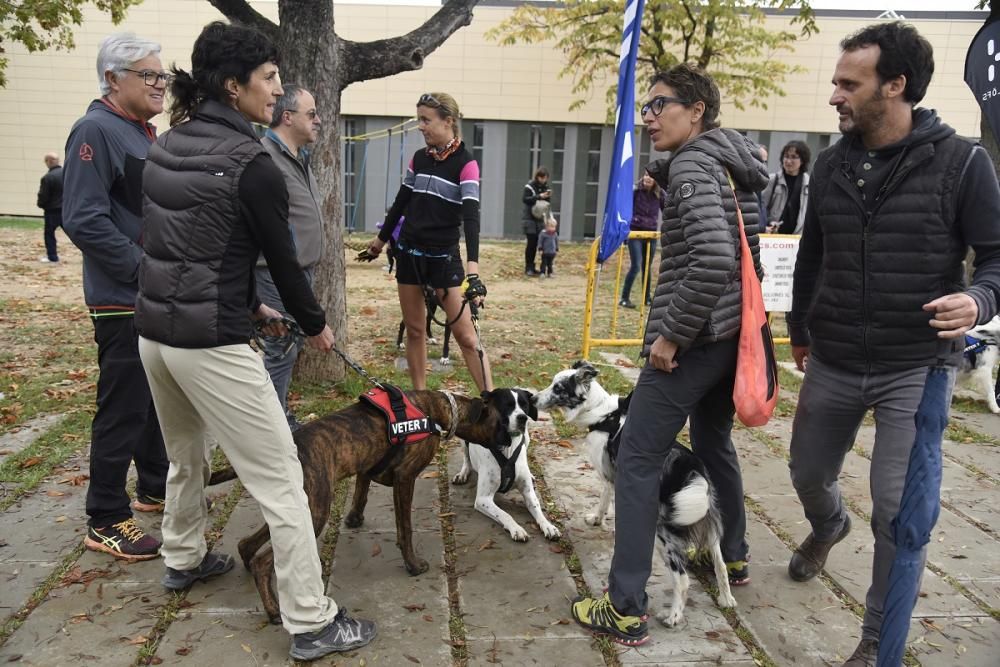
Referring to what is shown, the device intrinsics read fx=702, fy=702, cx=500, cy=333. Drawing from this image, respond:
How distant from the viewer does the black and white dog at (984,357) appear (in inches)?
242

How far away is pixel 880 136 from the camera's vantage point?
252 centimetres

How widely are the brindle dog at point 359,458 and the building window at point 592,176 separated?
20.5m

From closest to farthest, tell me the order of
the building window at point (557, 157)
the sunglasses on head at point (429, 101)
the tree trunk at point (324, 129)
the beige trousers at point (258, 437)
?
the beige trousers at point (258, 437) < the sunglasses on head at point (429, 101) < the tree trunk at point (324, 129) < the building window at point (557, 157)

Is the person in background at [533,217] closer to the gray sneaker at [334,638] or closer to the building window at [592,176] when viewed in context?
the building window at [592,176]

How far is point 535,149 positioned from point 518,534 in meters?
21.2

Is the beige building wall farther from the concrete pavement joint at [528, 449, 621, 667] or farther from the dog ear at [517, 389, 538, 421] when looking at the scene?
the dog ear at [517, 389, 538, 421]

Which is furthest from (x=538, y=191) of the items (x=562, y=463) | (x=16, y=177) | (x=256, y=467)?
(x=16, y=177)

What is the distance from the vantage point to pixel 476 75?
2319 centimetres

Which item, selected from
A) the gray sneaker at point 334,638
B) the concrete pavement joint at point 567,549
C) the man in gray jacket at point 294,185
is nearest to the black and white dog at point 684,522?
the concrete pavement joint at point 567,549

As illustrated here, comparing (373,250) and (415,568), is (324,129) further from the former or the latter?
(415,568)

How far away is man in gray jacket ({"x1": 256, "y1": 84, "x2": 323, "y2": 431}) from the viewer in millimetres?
3592

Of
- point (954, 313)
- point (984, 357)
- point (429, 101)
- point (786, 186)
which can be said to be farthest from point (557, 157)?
point (954, 313)

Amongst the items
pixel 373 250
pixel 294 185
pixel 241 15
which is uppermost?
pixel 241 15

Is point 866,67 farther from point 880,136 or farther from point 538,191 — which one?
point 538,191
